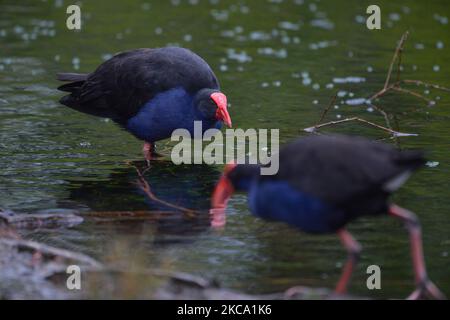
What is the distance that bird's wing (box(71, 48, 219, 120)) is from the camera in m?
8.90

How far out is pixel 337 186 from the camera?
17.4ft

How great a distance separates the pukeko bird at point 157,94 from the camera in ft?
29.0

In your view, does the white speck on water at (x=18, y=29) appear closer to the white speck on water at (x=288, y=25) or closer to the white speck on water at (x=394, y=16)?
the white speck on water at (x=288, y=25)

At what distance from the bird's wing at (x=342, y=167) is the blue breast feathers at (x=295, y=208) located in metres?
0.06

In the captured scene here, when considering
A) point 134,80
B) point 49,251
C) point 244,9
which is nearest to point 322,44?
point 244,9

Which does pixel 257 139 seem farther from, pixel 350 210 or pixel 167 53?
pixel 350 210

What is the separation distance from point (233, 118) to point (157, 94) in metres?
2.43

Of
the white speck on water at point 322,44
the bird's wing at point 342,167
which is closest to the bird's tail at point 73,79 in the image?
the bird's wing at point 342,167

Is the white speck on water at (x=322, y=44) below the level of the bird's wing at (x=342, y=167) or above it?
above

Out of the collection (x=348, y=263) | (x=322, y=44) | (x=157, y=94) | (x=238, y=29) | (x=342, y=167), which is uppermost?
(x=238, y=29)

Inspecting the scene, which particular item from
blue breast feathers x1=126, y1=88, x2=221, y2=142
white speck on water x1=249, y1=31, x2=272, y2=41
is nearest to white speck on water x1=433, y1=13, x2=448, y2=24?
white speck on water x1=249, y1=31, x2=272, y2=41

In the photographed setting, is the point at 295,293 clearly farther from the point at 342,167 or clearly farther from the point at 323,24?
the point at 323,24

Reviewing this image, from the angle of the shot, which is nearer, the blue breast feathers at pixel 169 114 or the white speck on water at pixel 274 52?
the blue breast feathers at pixel 169 114

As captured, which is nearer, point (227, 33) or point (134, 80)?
point (134, 80)
